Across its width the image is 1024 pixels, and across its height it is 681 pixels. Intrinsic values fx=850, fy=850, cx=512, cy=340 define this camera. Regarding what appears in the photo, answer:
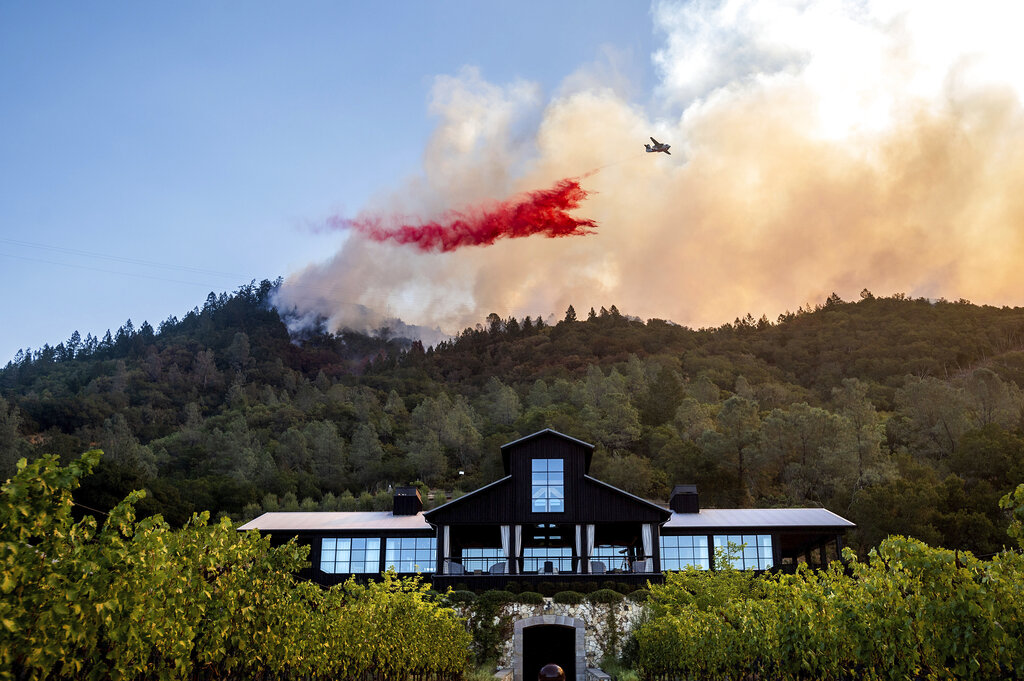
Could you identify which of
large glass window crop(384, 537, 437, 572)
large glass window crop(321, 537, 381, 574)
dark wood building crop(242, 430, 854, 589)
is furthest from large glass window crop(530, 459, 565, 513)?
large glass window crop(321, 537, 381, 574)

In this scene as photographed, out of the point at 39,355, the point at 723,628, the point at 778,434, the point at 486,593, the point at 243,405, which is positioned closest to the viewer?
the point at 723,628

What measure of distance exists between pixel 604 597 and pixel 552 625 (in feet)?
7.31

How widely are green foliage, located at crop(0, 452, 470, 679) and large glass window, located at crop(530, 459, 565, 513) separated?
17777mm

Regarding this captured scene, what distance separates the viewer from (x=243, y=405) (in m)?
117

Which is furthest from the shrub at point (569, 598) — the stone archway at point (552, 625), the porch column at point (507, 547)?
the porch column at point (507, 547)

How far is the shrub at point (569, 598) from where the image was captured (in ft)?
106

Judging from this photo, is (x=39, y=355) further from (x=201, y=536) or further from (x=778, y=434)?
(x=201, y=536)

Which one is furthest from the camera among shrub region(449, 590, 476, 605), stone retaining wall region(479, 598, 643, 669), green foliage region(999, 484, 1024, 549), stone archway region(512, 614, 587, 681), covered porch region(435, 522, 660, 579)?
covered porch region(435, 522, 660, 579)

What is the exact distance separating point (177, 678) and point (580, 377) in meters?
110

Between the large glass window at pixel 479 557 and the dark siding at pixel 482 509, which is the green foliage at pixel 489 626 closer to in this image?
the dark siding at pixel 482 509

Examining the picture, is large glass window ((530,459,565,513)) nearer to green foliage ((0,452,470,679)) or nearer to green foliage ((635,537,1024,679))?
green foliage ((635,537,1024,679))

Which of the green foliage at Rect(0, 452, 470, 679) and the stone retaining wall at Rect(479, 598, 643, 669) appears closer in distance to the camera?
the green foliage at Rect(0, 452, 470, 679)

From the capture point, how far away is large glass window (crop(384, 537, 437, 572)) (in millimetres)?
39188

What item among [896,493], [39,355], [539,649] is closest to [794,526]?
[539,649]
